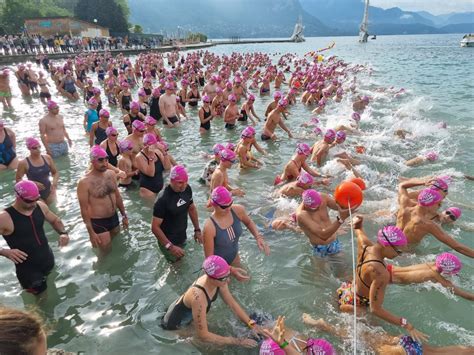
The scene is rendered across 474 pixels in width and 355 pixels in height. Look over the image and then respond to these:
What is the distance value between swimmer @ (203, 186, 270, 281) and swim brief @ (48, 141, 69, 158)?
6.77m

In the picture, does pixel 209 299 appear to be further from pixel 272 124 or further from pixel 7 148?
pixel 272 124

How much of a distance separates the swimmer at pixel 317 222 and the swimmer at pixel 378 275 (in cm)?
75

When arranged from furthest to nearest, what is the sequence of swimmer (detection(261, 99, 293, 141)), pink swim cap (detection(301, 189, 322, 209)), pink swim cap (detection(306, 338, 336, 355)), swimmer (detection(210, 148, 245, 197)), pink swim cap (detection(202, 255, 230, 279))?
swimmer (detection(261, 99, 293, 141)), swimmer (detection(210, 148, 245, 197)), pink swim cap (detection(301, 189, 322, 209)), pink swim cap (detection(202, 255, 230, 279)), pink swim cap (detection(306, 338, 336, 355))

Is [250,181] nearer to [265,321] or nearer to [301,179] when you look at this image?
[301,179]

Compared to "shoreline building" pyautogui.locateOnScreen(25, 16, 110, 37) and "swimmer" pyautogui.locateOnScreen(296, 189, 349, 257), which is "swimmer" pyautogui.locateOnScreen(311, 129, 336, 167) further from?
"shoreline building" pyautogui.locateOnScreen(25, 16, 110, 37)

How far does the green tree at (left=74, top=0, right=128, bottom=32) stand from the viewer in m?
73.2

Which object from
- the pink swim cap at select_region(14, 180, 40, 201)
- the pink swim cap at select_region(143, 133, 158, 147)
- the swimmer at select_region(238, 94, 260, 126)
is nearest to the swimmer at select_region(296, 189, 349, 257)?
the pink swim cap at select_region(143, 133, 158, 147)

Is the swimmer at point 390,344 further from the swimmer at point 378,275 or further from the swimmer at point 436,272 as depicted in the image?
the swimmer at point 436,272

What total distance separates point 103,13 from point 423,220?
82.5 meters

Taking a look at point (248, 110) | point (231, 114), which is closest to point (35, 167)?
point (231, 114)

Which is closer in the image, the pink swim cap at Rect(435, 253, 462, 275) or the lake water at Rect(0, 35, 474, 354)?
the pink swim cap at Rect(435, 253, 462, 275)

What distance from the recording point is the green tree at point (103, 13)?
2884 inches

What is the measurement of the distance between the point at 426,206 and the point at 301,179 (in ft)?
7.50

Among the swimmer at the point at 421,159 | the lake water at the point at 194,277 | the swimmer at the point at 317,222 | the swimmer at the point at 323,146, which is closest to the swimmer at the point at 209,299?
the lake water at the point at 194,277
